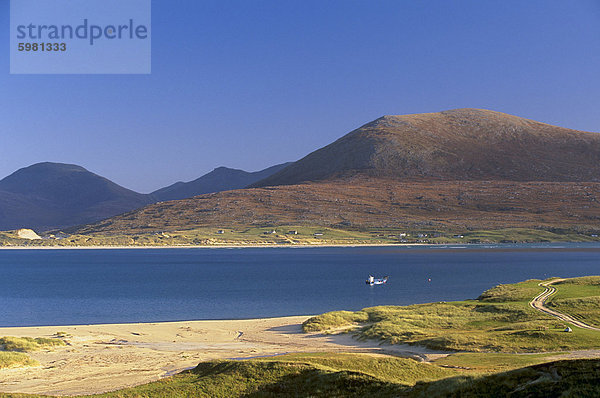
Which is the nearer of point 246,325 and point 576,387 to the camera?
point 576,387

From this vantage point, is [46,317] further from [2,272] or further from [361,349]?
[2,272]

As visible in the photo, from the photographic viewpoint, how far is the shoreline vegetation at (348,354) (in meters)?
17.7

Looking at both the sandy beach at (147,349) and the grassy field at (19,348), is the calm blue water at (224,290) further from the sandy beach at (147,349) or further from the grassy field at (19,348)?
the grassy field at (19,348)

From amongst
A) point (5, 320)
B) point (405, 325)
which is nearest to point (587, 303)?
point (405, 325)

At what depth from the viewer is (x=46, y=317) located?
6531 centimetres

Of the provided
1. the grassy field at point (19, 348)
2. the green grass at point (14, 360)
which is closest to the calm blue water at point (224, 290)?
the grassy field at point (19, 348)

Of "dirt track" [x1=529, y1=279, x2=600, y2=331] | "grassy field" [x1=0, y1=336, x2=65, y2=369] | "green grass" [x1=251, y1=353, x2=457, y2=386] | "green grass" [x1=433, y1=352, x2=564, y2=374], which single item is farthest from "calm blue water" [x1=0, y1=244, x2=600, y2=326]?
"green grass" [x1=251, y1=353, x2=457, y2=386]

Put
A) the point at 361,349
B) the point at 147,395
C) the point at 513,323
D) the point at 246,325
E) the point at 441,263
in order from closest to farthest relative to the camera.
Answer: the point at 147,395 < the point at 361,349 < the point at 513,323 < the point at 246,325 < the point at 441,263

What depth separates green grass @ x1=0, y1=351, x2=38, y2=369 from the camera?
109ft

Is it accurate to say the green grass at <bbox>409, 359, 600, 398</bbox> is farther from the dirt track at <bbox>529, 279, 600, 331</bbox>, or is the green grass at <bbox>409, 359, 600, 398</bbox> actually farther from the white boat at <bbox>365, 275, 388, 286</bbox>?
the white boat at <bbox>365, 275, 388, 286</bbox>

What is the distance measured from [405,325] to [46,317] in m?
43.6

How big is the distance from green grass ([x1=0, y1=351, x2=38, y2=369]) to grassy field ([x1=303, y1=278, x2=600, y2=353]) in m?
22.2

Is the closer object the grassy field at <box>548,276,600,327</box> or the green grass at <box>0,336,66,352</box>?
the green grass at <box>0,336,66,352</box>

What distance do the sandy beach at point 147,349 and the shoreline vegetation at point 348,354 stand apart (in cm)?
10
